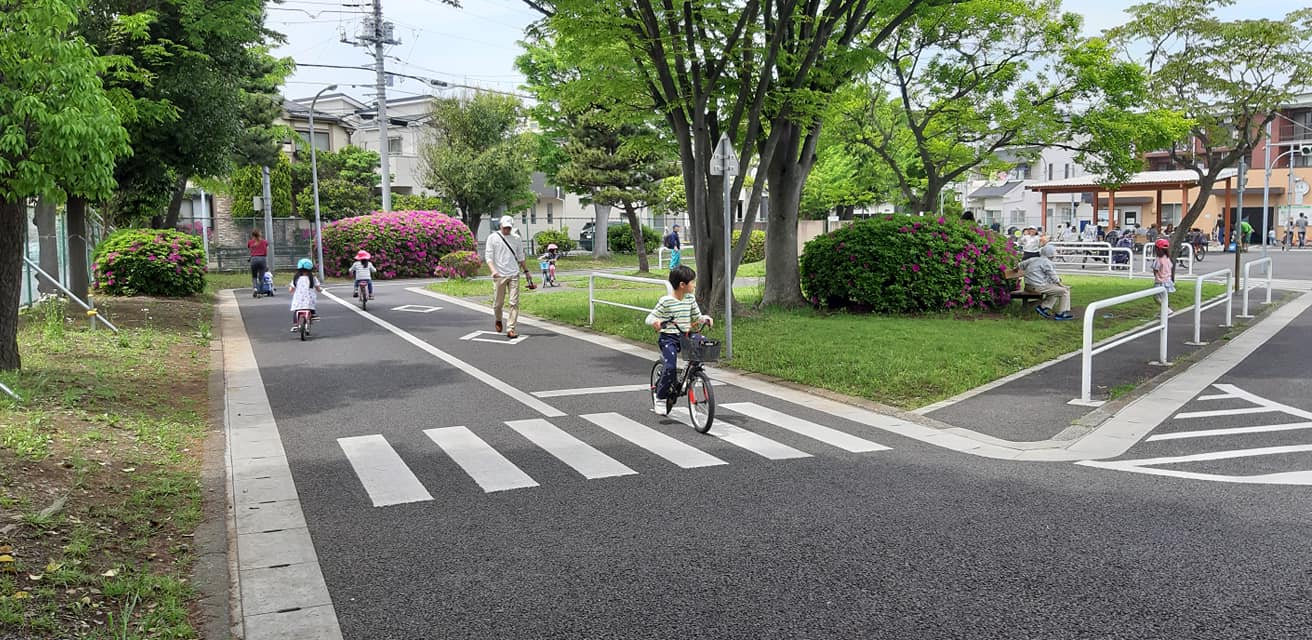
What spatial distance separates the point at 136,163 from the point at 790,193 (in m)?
12.6

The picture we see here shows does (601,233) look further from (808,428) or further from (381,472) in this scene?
(381,472)

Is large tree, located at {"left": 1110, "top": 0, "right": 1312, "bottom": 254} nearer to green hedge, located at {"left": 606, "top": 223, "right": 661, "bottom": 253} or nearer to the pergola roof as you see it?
the pergola roof

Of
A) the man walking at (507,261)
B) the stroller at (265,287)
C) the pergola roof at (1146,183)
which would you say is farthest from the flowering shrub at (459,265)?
the pergola roof at (1146,183)

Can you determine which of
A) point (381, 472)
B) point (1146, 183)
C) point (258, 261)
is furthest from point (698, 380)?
point (1146, 183)

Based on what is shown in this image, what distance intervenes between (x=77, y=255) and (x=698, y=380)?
1543cm

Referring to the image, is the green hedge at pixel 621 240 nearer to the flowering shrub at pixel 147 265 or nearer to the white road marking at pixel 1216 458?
the flowering shrub at pixel 147 265

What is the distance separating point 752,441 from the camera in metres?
7.82

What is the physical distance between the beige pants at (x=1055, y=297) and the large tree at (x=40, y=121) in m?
13.8

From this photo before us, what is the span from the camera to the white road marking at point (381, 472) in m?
6.19

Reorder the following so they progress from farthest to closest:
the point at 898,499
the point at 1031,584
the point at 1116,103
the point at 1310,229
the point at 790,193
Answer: the point at 1310,229 < the point at 1116,103 < the point at 790,193 < the point at 898,499 < the point at 1031,584

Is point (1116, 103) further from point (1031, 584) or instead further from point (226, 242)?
point (226, 242)

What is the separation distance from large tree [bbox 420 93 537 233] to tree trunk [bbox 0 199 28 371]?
3024cm

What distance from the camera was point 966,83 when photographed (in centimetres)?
2228

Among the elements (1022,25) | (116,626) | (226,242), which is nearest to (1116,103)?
(1022,25)
